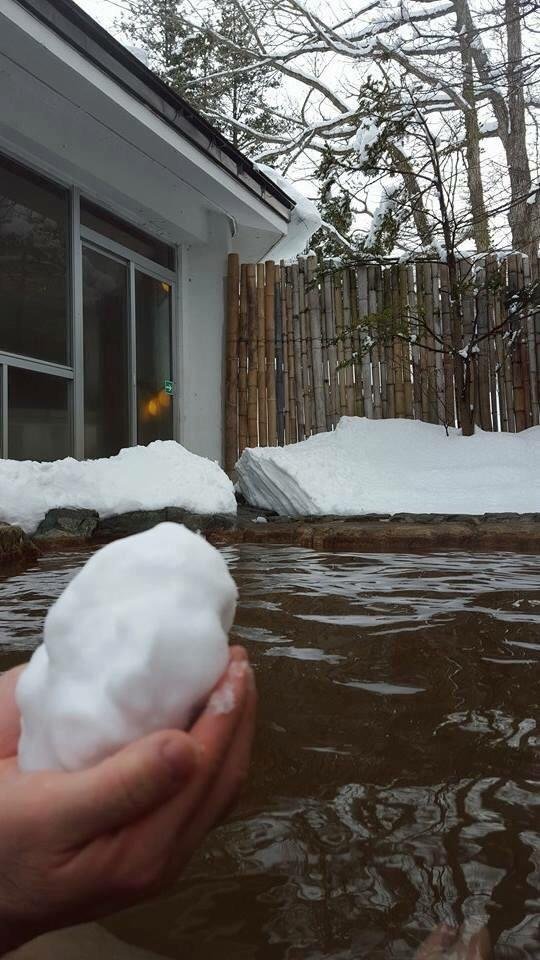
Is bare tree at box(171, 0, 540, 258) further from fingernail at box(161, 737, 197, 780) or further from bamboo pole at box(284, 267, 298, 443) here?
fingernail at box(161, 737, 197, 780)

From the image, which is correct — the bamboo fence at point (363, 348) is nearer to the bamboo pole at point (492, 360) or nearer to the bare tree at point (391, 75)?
the bamboo pole at point (492, 360)

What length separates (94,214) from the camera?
7.45 meters

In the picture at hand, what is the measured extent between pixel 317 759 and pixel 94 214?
7.21 metres

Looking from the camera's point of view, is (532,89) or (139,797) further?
(532,89)

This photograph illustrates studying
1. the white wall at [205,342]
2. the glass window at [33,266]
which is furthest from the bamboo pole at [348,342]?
the glass window at [33,266]

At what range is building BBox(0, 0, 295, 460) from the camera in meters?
5.58

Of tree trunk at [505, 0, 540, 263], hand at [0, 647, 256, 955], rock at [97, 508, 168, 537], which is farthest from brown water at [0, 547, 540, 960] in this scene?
tree trunk at [505, 0, 540, 263]

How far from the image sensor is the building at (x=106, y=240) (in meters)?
5.58

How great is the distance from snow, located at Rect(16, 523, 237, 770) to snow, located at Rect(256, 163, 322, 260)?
8908 mm

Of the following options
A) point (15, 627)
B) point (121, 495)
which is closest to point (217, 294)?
point (121, 495)

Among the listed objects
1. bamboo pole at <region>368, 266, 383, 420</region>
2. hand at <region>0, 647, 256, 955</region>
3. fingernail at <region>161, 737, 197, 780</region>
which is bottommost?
hand at <region>0, 647, 256, 955</region>

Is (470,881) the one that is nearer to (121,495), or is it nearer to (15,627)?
(15,627)

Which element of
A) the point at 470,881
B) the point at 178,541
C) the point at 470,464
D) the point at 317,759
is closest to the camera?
the point at 178,541

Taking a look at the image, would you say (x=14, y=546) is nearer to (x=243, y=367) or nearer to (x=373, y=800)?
(x=373, y=800)
